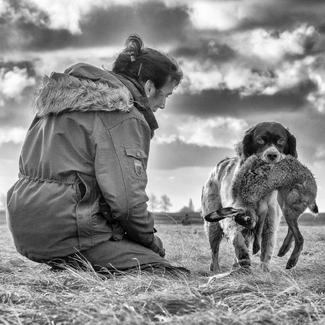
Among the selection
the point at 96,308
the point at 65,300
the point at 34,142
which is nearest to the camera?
the point at 96,308

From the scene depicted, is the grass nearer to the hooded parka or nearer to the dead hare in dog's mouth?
the hooded parka

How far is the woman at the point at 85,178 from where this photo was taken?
4.62 metres

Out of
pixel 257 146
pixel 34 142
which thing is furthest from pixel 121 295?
pixel 257 146

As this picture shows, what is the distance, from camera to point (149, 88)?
5.38 meters

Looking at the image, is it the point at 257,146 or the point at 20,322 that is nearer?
the point at 20,322

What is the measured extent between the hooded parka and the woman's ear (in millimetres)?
453

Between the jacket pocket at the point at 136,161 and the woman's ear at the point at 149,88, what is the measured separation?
832 millimetres

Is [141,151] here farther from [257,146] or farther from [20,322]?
[20,322]

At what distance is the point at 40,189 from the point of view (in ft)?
15.4

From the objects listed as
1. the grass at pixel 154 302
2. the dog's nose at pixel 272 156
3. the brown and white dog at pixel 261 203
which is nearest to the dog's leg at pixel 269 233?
the brown and white dog at pixel 261 203

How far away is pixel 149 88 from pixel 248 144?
Answer: 1.44 m

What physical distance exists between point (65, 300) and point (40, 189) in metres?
1.45

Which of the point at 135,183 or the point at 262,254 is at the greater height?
the point at 135,183

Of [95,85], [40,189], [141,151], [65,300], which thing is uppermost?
[95,85]
